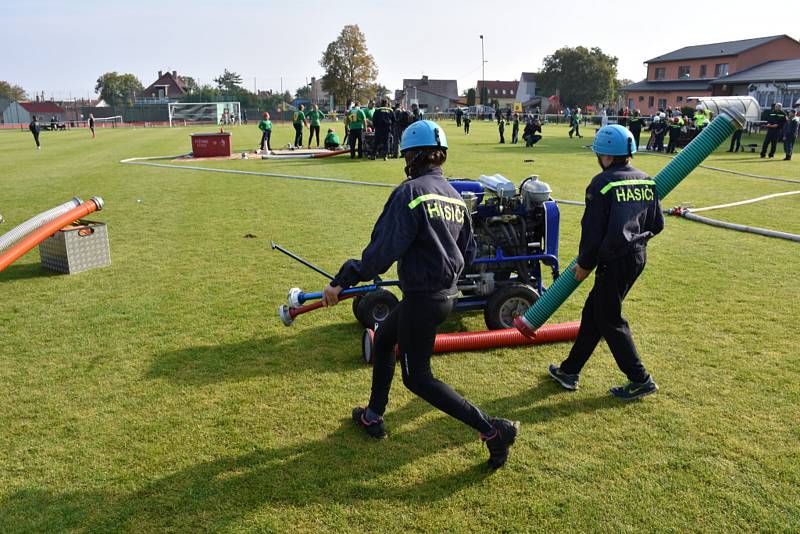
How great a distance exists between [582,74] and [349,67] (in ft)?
113

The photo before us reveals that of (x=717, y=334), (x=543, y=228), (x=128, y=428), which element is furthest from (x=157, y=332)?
(x=717, y=334)

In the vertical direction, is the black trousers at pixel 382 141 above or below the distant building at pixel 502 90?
below

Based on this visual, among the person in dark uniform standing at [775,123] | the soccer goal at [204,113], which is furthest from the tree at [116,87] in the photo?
the person in dark uniform standing at [775,123]

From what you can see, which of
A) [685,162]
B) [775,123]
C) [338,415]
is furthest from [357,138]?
[338,415]

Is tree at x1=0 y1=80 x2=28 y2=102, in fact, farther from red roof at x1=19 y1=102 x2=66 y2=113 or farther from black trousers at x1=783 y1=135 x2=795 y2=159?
black trousers at x1=783 y1=135 x2=795 y2=159

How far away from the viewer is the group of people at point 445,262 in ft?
11.0

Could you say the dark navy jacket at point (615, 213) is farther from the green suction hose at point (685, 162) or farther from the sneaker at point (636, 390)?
the sneaker at point (636, 390)

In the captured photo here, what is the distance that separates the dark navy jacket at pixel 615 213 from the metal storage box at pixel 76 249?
6710 millimetres

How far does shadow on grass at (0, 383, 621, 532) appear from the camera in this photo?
3301 millimetres

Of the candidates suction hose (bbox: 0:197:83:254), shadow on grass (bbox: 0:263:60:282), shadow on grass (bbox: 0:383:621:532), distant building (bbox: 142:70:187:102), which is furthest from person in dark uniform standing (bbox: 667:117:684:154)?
distant building (bbox: 142:70:187:102)

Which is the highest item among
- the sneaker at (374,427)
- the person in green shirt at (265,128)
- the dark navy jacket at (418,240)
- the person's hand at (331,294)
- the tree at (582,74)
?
the tree at (582,74)

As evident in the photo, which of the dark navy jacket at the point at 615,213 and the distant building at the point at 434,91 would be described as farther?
the distant building at the point at 434,91

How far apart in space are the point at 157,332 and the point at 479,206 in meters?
3.50

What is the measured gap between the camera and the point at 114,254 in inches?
353
